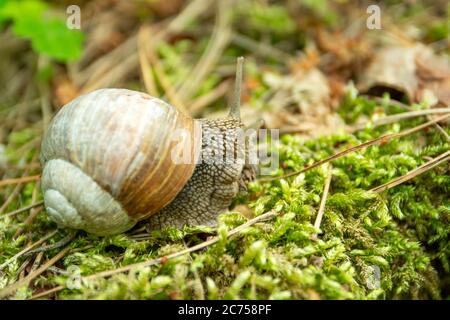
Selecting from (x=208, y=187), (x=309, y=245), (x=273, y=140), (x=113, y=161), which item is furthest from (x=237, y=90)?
(x=309, y=245)

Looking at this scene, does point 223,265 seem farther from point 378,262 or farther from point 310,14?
point 310,14

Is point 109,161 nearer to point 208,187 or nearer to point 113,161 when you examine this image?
point 113,161

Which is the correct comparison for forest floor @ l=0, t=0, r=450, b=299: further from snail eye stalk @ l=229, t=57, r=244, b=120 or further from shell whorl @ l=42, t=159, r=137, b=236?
snail eye stalk @ l=229, t=57, r=244, b=120

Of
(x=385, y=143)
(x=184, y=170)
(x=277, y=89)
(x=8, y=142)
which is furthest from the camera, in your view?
(x=277, y=89)

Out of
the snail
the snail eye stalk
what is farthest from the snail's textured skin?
the snail eye stalk

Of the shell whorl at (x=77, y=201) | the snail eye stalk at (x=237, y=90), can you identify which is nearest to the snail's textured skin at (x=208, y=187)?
the snail eye stalk at (x=237, y=90)

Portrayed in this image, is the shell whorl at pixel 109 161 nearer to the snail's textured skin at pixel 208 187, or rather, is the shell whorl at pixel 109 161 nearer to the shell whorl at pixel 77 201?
the shell whorl at pixel 77 201

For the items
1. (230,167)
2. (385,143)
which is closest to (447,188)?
(385,143)
